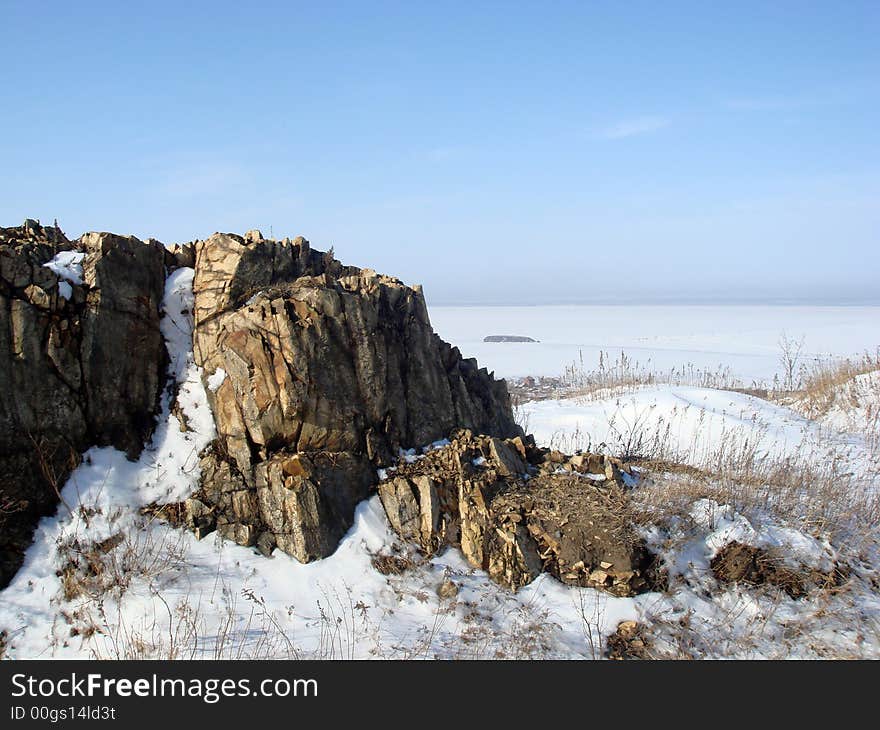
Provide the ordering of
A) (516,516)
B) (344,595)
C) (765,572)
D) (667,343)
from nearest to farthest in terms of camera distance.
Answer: (344,595), (765,572), (516,516), (667,343)

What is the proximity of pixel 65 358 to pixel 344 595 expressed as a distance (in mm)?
3625

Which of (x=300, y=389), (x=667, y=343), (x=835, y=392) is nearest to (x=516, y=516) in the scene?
(x=300, y=389)

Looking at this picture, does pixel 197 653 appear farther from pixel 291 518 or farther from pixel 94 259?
pixel 94 259

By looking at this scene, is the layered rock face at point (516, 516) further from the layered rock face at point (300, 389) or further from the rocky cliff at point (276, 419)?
the layered rock face at point (300, 389)

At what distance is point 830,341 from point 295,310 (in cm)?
3856

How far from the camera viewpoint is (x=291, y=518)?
17.7 feet

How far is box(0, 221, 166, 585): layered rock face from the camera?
527cm

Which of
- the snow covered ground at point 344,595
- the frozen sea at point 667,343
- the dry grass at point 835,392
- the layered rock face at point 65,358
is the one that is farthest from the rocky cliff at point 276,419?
the frozen sea at point 667,343

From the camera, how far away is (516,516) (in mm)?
5676

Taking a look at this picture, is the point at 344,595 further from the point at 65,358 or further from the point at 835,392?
the point at 835,392

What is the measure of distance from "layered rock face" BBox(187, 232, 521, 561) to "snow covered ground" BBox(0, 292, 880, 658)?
245 mm

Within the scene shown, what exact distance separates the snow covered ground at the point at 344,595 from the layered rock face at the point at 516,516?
0.15 m

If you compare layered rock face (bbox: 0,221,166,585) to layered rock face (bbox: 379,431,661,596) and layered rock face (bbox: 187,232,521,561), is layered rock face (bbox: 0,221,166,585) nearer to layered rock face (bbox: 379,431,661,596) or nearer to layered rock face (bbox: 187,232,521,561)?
layered rock face (bbox: 187,232,521,561)

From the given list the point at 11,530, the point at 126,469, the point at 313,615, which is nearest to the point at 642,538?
the point at 313,615
